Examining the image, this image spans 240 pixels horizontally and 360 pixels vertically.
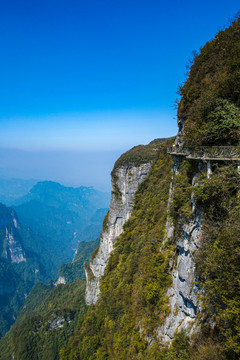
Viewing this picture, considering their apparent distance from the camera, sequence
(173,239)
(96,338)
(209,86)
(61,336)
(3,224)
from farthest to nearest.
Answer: (3,224) → (61,336) → (96,338) → (173,239) → (209,86)

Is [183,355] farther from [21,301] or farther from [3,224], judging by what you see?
[3,224]

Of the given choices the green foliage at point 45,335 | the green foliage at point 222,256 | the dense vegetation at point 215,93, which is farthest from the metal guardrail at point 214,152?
the green foliage at point 45,335

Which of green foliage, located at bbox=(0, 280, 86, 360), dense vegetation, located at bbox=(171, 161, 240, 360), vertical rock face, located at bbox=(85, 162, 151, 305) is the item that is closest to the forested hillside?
dense vegetation, located at bbox=(171, 161, 240, 360)

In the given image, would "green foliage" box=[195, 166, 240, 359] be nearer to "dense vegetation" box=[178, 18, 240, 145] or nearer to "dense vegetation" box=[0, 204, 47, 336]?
"dense vegetation" box=[178, 18, 240, 145]

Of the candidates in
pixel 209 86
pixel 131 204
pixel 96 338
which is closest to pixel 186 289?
pixel 209 86

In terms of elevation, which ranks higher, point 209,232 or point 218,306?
point 209,232

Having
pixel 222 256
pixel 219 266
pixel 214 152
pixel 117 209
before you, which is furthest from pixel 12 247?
pixel 214 152
